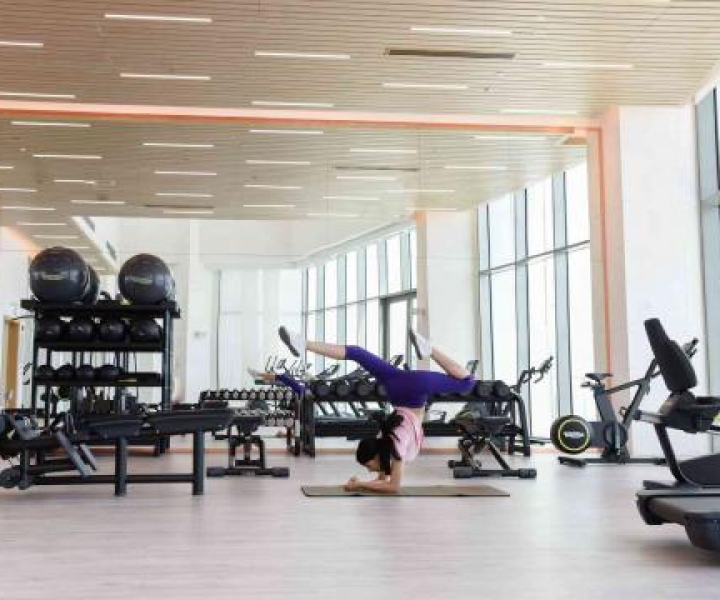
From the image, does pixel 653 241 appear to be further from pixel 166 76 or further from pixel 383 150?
pixel 166 76

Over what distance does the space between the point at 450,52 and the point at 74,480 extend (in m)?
4.35

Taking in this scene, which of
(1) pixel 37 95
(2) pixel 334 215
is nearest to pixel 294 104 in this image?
(2) pixel 334 215

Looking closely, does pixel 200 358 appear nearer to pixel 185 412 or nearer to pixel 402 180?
pixel 402 180

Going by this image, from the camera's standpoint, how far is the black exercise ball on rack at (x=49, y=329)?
7.30 metres

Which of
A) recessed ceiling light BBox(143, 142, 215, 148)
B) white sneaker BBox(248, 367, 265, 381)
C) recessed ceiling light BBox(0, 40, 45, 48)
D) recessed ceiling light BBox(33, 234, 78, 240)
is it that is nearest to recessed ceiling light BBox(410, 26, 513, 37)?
recessed ceiling light BBox(0, 40, 45, 48)

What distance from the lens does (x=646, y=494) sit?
350 centimetres

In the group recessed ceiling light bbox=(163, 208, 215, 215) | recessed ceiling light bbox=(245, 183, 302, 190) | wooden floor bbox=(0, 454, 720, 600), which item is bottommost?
wooden floor bbox=(0, 454, 720, 600)

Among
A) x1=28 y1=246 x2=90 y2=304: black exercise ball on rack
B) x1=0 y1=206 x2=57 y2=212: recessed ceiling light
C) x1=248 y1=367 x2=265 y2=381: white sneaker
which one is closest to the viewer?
x1=28 y1=246 x2=90 y2=304: black exercise ball on rack

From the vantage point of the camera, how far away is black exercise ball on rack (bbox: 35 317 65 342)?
7.30m

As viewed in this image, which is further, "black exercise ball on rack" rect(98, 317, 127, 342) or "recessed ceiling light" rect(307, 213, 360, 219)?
"recessed ceiling light" rect(307, 213, 360, 219)

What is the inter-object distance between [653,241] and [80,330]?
17.8 feet

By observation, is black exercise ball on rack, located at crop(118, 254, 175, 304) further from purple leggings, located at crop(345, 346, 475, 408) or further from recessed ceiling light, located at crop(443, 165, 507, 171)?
recessed ceiling light, located at crop(443, 165, 507, 171)

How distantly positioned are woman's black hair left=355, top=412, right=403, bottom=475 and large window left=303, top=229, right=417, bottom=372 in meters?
4.75

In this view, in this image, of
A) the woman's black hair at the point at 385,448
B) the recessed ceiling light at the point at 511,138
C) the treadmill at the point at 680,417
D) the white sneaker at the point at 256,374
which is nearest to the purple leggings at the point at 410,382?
the woman's black hair at the point at 385,448
